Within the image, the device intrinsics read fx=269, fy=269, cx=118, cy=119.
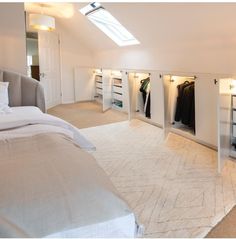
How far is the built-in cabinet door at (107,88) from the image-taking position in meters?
6.22

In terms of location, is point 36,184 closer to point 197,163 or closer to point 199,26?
point 197,163

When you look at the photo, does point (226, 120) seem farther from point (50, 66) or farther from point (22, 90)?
point (50, 66)

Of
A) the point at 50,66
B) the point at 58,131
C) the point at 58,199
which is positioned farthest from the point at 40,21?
the point at 58,199

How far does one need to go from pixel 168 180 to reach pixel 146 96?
2.58 m

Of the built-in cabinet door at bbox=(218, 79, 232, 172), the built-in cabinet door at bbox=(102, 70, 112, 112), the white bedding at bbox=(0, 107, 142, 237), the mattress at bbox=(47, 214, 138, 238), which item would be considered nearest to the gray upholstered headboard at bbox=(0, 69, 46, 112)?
the white bedding at bbox=(0, 107, 142, 237)

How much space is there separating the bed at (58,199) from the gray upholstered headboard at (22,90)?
216 cm

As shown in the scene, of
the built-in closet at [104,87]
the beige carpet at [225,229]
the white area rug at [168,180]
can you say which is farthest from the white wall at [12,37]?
the beige carpet at [225,229]

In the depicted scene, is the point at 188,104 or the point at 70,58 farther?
the point at 70,58

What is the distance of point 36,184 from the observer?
1.33 m

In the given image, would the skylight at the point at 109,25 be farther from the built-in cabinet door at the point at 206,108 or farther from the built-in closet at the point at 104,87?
the built-in cabinet door at the point at 206,108

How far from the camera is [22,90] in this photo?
12.4ft

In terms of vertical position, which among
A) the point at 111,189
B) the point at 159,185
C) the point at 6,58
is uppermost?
the point at 6,58

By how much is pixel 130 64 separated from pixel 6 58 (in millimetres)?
2675

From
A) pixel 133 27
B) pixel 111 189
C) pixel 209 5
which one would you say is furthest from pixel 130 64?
pixel 111 189
